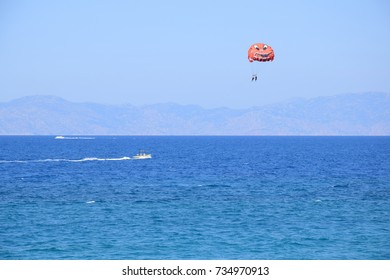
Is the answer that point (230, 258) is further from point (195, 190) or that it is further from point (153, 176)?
point (153, 176)

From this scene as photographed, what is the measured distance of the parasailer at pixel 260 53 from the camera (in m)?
62.9

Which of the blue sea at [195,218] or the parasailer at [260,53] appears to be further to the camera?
the parasailer at [260,53]

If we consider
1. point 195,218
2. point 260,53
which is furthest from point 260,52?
point 195,218

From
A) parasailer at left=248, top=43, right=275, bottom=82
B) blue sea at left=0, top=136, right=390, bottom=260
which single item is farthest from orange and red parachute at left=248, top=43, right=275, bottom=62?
blue sea at left=0, top=136, right=390, bottom=260

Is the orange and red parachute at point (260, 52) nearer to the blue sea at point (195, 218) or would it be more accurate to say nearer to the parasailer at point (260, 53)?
the parasailer at point (260, 53)

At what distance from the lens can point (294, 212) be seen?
6500cm

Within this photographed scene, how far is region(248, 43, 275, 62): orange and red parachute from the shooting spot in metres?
63.0

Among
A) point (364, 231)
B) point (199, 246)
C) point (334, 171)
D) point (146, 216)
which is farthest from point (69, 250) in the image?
point (334, 171)

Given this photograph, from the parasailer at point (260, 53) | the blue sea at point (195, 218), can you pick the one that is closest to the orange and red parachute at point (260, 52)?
the parasailer at point (260, 53)

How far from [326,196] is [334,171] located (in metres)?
44.1

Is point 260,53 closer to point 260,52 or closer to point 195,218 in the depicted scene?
point 260,52

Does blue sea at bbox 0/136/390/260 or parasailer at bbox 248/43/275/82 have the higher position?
parasailer at bbox 248/43/275/82

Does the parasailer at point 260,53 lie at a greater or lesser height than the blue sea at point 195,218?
greater

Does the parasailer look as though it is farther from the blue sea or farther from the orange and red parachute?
the blue sea
